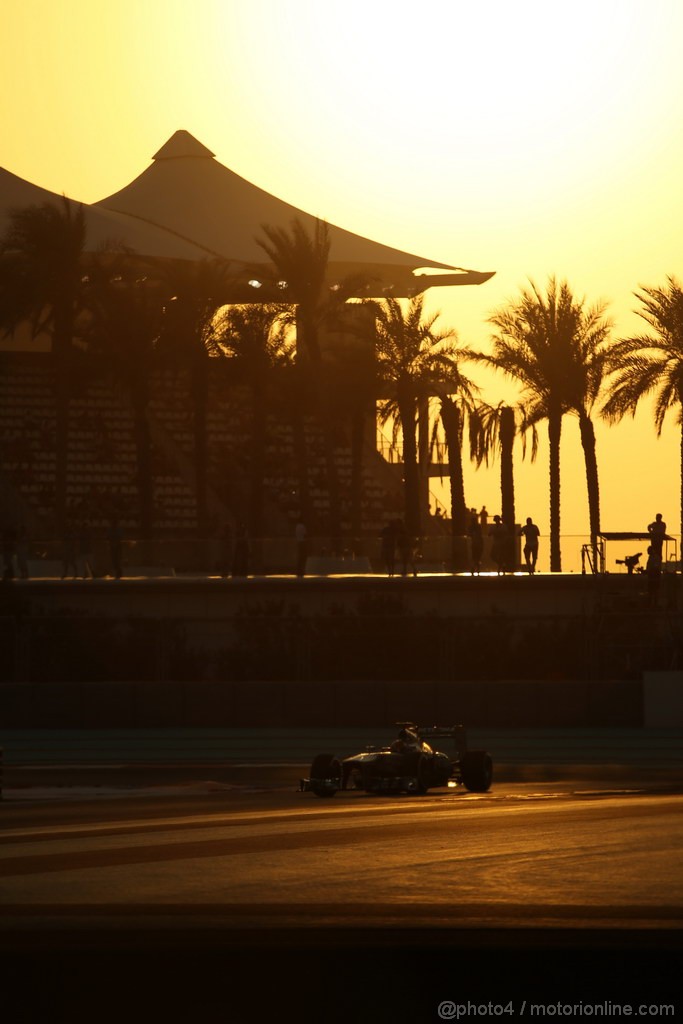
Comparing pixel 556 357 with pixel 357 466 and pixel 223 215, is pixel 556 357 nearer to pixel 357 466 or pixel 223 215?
pixel 357 466

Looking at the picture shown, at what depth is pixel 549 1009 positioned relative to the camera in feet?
22.7

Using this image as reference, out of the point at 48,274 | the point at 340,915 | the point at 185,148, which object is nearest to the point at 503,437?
the point at 48,274

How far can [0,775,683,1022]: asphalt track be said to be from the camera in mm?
7275

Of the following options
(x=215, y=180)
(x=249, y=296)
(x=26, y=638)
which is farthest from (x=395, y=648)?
(x=215, y=180)

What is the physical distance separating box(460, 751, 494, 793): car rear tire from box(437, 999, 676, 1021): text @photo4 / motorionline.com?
45.9 feet

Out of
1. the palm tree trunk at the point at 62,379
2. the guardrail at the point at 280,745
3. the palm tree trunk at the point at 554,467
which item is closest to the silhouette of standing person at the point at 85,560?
the guardrail at the point at 280,745

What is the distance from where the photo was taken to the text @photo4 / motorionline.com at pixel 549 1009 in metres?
6.82

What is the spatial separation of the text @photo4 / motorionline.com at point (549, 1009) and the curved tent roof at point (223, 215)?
66.8 metres

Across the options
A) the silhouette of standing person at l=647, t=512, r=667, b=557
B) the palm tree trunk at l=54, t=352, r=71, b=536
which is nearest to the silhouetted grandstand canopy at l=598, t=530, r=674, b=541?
the silhouette of standing person at l=647, t=512, r=667, b=557

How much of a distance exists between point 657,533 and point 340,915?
30522 millimetres

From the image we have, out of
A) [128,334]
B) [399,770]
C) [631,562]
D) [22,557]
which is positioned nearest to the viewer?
[399,770]

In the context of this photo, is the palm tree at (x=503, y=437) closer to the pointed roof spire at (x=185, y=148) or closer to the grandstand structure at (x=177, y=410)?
the grandstand structure at (x=177, y=410)

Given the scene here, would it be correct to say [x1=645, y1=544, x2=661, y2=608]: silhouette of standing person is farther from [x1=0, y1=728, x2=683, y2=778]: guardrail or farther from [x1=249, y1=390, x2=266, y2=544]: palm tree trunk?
[x1=249, y1=390, x2=266, y2=544]: palm tree trunk

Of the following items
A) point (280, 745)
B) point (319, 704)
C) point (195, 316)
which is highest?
point (195, 316)
